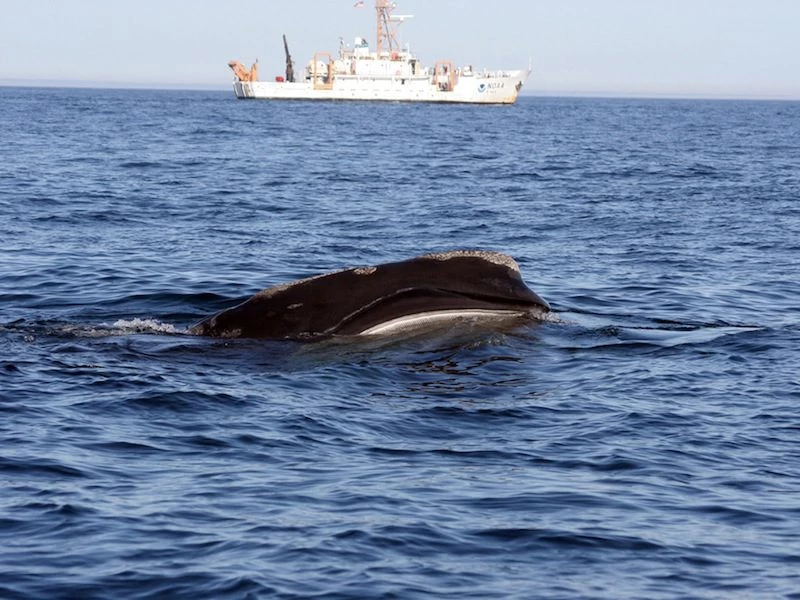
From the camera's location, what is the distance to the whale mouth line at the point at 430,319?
41.7 feet

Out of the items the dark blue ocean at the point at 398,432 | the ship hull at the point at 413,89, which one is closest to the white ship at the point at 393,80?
the ship hull at the point at 413,89

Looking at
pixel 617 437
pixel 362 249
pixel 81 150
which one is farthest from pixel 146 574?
pixel 81 150

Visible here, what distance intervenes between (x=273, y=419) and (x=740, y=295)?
9.68 meters

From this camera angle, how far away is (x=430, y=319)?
1285 centimetres

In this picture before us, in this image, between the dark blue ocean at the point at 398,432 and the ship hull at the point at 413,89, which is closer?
the dark blue ocean at the point at 398,432

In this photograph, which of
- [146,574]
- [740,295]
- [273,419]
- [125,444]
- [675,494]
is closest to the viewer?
[146,574]

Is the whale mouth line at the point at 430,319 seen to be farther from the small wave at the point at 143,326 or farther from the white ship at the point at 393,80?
the white ship at the point at 393,80

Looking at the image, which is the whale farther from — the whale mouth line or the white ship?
Result: the white ship

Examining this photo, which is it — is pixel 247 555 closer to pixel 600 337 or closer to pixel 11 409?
pixel 11 409

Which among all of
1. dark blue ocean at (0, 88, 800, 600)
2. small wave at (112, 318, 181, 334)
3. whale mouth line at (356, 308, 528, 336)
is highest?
whale mouth line at (356, 308, 528, 336)

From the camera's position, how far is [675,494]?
8.94 meters

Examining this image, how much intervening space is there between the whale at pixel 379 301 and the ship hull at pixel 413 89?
425 ft

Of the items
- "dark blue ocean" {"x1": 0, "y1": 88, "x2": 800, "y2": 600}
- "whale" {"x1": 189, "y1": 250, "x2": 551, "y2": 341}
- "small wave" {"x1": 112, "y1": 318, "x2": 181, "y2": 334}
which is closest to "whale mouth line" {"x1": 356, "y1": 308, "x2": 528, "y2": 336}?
"whale" {"x1": 189, "y1": 250, "x2": 551, "y2": 341}

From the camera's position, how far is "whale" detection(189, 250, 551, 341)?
1251 centimetres
